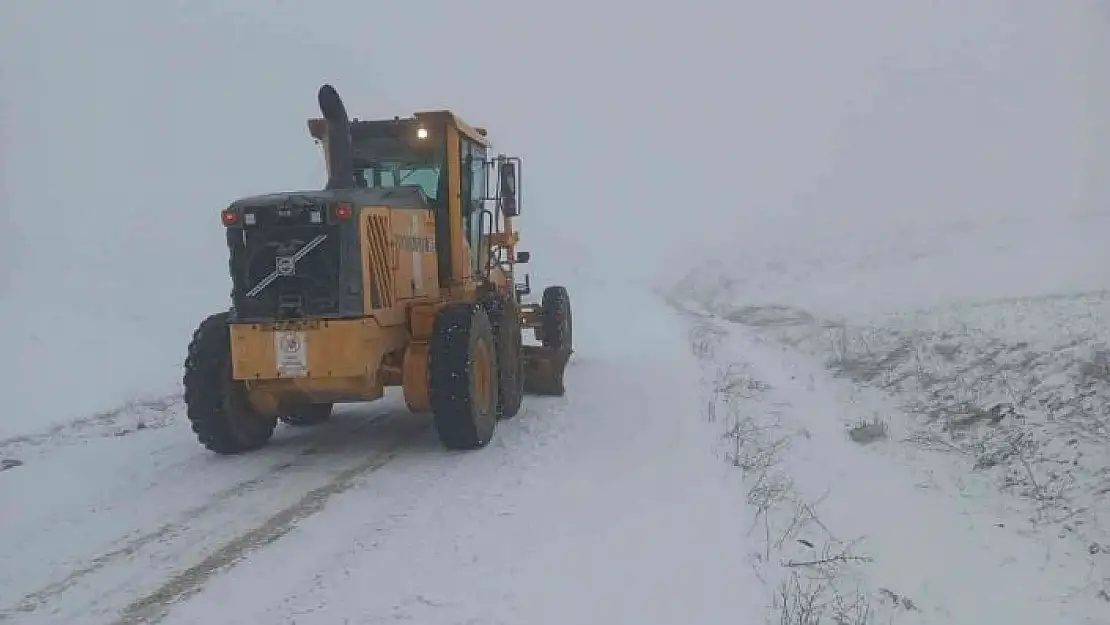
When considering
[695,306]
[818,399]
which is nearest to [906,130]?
[695,306]

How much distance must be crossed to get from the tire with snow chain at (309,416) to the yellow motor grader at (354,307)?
5cm

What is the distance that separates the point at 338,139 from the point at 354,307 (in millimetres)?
1884

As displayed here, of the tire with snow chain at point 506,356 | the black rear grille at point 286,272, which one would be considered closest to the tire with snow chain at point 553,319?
the tire with snow chain at point 506,356

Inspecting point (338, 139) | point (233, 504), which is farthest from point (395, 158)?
point (233, 504)

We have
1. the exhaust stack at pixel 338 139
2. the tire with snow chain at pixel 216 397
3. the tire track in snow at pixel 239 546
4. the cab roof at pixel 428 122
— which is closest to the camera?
the tire track in snow at pixel 239 546

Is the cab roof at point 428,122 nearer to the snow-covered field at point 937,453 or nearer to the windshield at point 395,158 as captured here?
the windshield at point 395,158

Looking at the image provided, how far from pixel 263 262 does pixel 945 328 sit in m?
9.20

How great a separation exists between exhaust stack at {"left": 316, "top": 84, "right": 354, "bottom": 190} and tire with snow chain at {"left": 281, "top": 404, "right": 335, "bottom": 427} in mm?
2358

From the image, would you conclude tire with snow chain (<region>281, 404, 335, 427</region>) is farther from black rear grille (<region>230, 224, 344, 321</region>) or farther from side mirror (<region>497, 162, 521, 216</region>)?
side mirror (<region>497, 162, 521, 216</region>)

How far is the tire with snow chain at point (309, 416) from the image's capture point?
9352 mm

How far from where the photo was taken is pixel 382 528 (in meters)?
5.77

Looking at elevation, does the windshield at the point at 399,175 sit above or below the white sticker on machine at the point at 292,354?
above

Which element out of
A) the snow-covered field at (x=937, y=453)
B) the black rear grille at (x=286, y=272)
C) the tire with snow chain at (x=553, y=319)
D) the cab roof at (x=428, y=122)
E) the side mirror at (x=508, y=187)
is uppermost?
the cab roof at (x=428, y=122)

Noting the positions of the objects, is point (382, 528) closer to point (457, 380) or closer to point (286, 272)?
point (457, 380)
